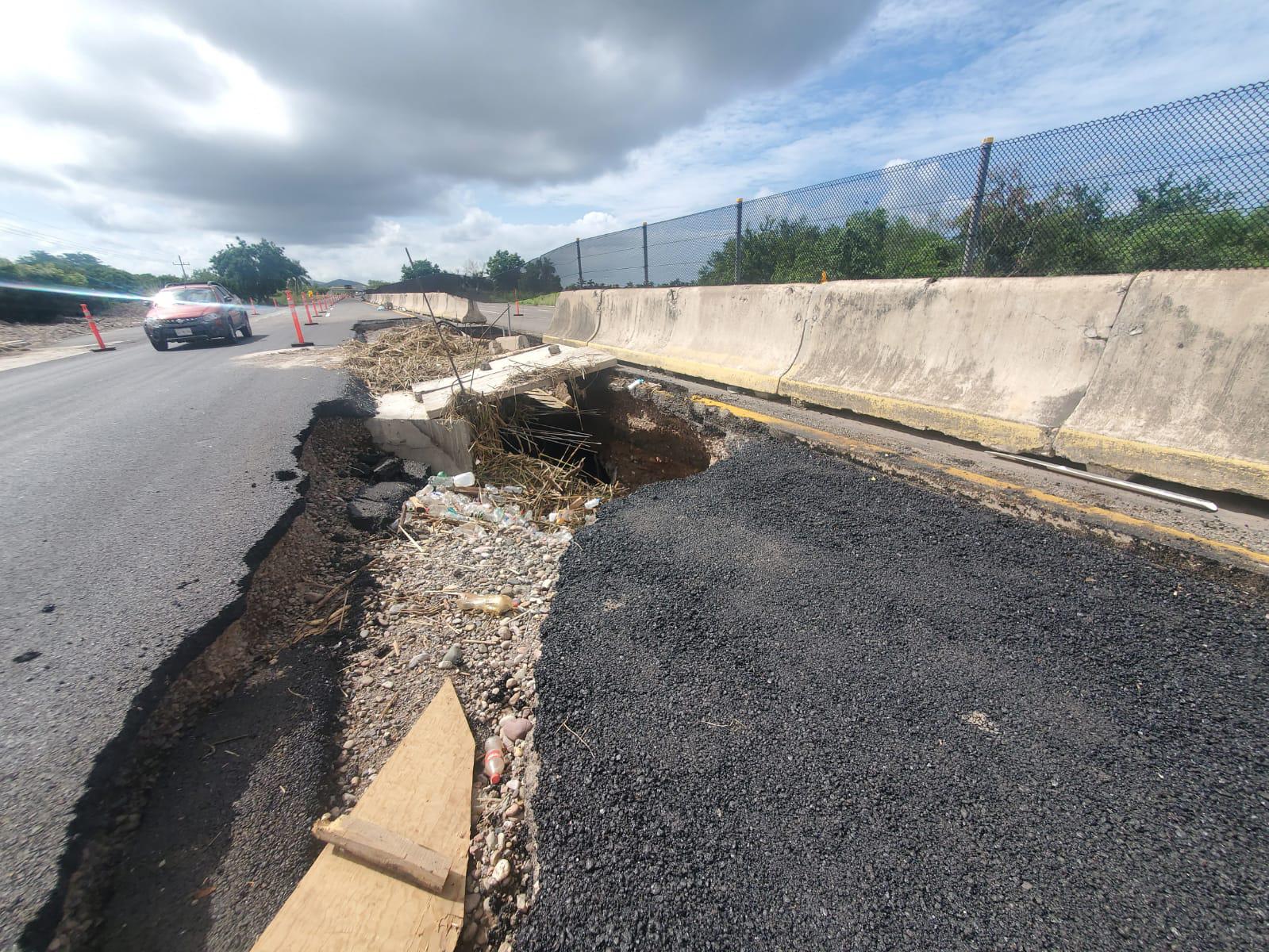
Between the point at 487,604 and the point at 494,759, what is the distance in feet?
3.09

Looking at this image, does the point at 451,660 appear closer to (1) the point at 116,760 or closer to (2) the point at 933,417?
(1) the point at 116,760

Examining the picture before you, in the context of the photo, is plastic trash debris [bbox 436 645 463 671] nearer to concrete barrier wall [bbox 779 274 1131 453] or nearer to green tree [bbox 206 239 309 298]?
concrete barrier wall [bbox 779 274 1131 453]

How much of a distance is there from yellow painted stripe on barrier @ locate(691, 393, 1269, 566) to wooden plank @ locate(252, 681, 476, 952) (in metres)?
3.13

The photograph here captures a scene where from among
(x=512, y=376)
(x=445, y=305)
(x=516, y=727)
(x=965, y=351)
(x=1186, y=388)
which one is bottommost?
(x=516, y=727)

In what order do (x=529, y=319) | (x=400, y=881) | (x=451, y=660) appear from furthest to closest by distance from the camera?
(x=529, y=319) < (x=451, y=660) < (x=400, y=881)

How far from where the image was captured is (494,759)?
1.85m

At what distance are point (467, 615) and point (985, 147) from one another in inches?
298

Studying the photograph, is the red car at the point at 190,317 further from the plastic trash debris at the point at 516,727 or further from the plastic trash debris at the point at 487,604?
the plastic trash debris at the point at 516,727

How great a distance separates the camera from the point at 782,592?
2.45 metres

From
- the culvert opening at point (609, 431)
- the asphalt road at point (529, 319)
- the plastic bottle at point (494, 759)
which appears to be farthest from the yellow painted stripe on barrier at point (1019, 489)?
the asphalt road at point (529, 319)

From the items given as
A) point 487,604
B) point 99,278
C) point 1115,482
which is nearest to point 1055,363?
point 1115,482

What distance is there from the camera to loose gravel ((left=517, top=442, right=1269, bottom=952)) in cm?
126

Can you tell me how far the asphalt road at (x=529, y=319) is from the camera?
A: 1305 cm

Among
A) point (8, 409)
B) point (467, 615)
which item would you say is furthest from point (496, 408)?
point (8, 409)
